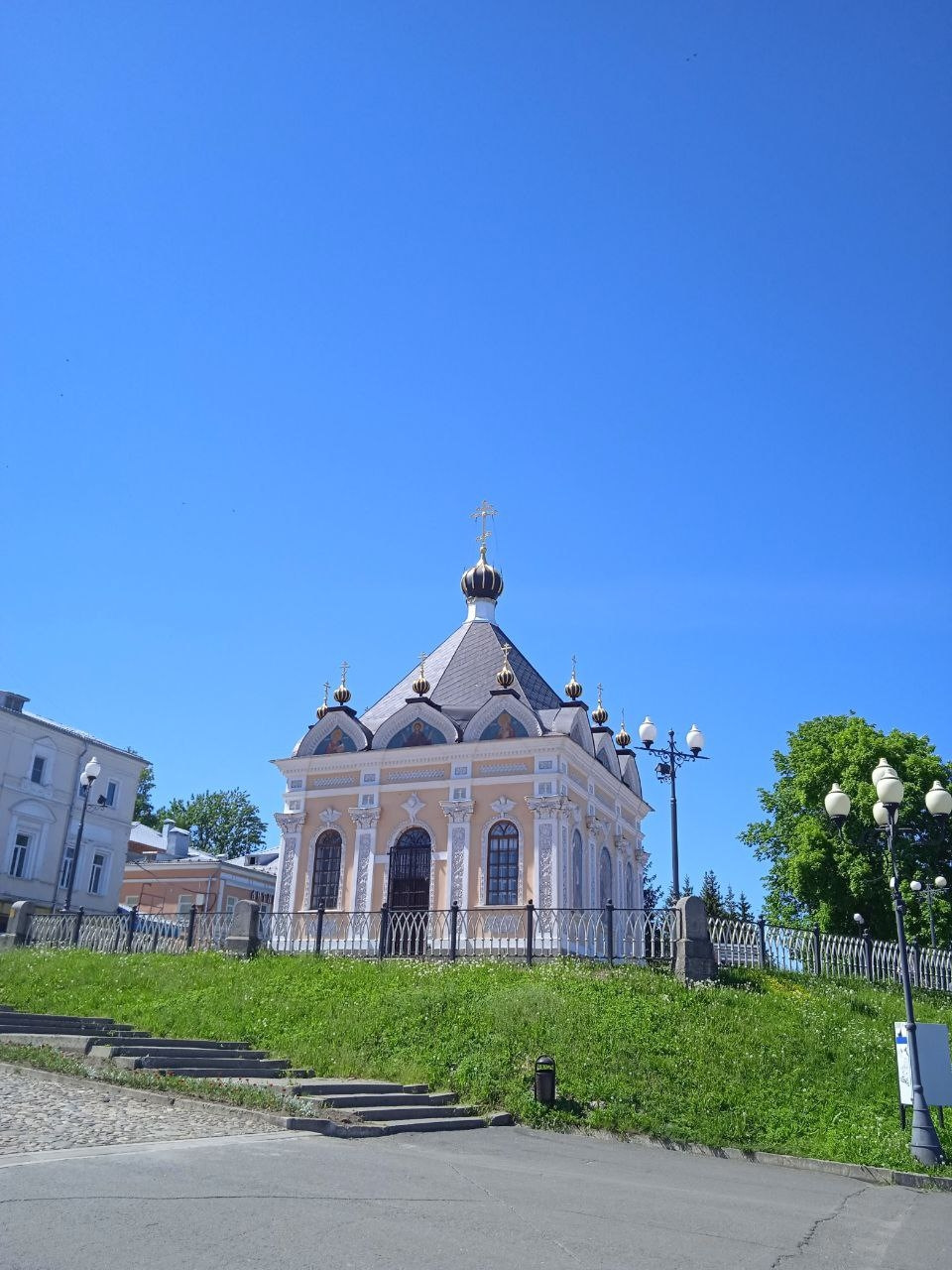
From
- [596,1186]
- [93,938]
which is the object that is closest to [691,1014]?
[596,1186]

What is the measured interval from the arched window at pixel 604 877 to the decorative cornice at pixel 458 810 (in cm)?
498

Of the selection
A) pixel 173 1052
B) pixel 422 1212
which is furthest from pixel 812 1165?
pixel 173 1052

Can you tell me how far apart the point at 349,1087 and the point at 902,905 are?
764 centimetres

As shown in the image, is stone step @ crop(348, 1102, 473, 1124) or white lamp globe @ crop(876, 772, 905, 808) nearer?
stone step @ crop(348, 1102, 473, 1124)

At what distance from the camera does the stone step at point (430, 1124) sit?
1171 centimetres

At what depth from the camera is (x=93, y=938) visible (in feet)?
76.4

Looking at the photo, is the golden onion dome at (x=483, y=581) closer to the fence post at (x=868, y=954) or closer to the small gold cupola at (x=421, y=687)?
the small gold cupola at (x=421, y=687)

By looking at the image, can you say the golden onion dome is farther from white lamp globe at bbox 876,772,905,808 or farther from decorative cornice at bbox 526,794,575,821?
white lamp globe at bbox 876,772,905,808

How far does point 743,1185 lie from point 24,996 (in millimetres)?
13544

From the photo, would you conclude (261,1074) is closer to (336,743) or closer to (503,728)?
(503,728)

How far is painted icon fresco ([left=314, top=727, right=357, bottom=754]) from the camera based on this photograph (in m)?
28.4

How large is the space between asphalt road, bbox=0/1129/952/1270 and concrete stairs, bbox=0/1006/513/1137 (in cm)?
120

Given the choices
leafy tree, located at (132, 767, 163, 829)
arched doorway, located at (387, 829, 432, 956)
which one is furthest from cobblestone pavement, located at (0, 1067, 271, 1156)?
leafy tree, located at (132, 767, 163, 829)

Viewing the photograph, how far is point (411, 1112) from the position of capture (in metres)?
12.5
